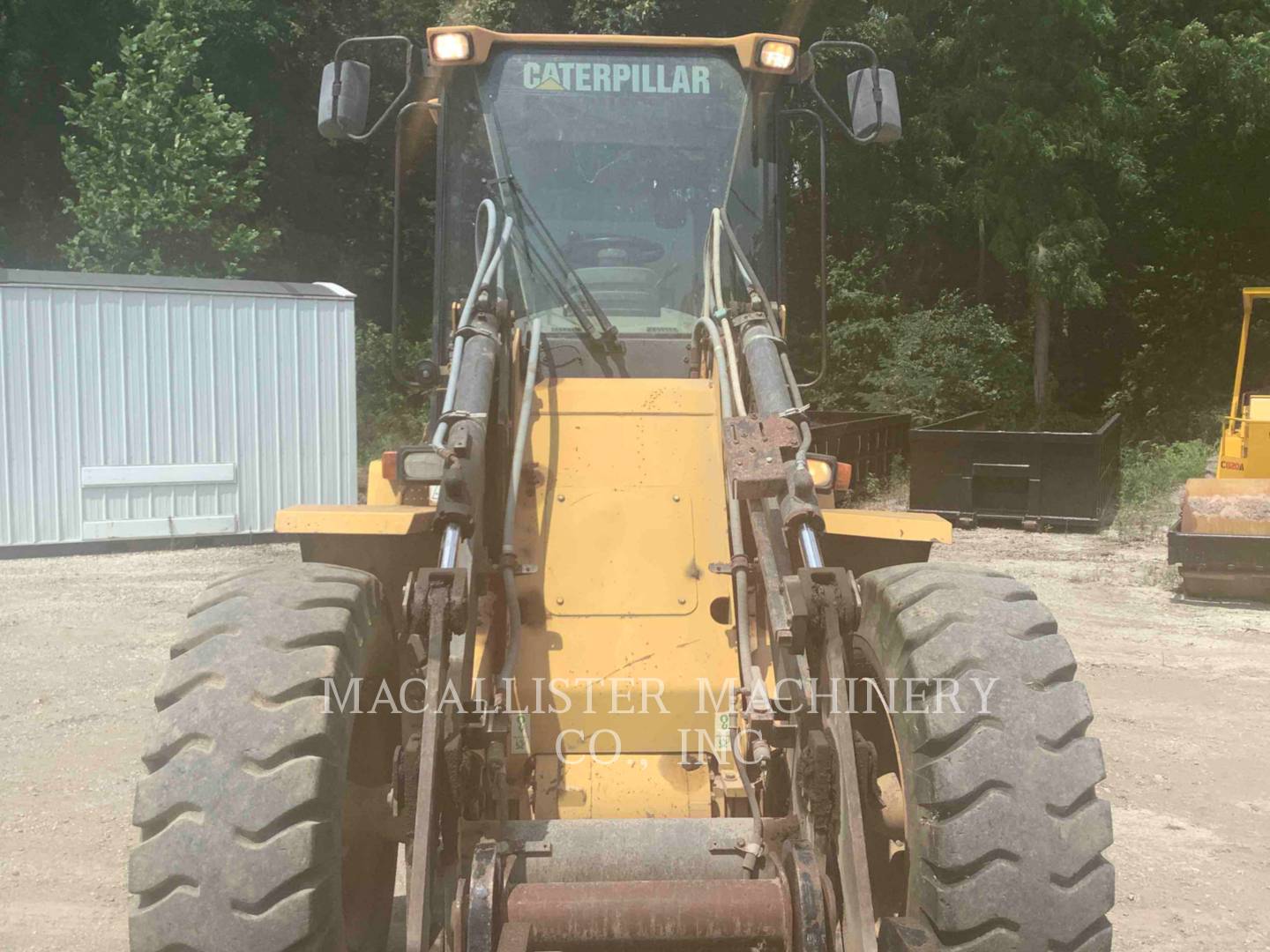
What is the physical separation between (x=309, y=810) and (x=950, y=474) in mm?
12880

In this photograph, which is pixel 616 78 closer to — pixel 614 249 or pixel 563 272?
pixel 614 249

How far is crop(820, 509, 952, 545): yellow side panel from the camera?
12.3 ft

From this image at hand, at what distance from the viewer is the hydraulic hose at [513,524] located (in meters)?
3.73

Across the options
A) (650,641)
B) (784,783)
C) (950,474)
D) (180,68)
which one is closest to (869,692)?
(784,783)

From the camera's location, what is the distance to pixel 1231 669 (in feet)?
28.3

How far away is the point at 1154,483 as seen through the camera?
1734cm

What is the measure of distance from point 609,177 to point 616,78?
0.43 meters

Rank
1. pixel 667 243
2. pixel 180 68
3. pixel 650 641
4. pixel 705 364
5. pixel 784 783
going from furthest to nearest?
pixel 180 68 < pixel 667 243 < pixel 705 364 < pixel 650 641 < pixel 784 783

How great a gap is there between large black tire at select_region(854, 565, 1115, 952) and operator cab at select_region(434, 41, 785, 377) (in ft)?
6.76

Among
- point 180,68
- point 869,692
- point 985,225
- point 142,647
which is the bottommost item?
point 142,647

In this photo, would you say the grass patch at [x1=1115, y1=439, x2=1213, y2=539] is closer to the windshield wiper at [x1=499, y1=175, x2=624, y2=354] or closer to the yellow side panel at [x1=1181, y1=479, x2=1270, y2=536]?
the yellow side panel at [x1=1181, y1=479, x2=1270, y2=536]

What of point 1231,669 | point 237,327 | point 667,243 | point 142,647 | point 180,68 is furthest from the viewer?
point 180,68

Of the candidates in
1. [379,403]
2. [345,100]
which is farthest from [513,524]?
[379,403]

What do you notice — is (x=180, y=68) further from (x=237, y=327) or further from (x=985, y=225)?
(x=985, y=225)
